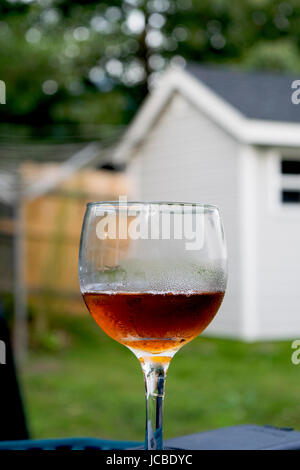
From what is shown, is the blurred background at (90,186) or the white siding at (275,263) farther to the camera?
the white siding at (275,263)

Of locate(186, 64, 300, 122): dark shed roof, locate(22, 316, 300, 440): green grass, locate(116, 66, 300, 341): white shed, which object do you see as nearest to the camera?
locate(22, 316, 300, 440): green grass

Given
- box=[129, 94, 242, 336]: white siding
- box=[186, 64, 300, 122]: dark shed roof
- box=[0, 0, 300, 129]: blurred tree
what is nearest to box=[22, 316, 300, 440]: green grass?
box=[129, 94, 242, 336]: white siding

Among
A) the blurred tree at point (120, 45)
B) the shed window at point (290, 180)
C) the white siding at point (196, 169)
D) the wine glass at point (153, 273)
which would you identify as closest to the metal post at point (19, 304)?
the white siding at point (196, 169)

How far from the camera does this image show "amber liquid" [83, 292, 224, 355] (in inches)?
30.6

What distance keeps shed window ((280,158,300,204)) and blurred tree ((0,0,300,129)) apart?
219 inches

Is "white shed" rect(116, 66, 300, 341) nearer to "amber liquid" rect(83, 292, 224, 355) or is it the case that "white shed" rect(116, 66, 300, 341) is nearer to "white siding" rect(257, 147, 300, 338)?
"white siding" rect(257, 147, 300, 338)

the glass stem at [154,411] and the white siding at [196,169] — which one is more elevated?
the white siding at [196,169]

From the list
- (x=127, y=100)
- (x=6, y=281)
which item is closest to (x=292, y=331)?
(x=6, y=281)

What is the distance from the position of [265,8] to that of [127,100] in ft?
15.4

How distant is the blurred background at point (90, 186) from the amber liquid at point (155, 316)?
110 inches

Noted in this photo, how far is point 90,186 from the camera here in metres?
10.6

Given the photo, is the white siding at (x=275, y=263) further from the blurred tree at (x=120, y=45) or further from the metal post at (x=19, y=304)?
the blurred tree at (x=120, y=45)

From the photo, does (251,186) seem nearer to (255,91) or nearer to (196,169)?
(196,169)

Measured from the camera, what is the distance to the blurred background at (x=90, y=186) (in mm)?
5727
